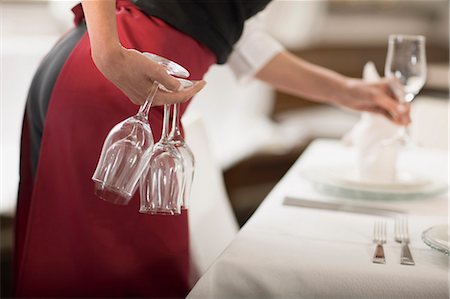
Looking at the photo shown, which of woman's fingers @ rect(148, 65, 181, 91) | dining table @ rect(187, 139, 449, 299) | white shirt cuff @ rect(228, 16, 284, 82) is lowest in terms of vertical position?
dining table @ rect(187, 139, 449, 299)

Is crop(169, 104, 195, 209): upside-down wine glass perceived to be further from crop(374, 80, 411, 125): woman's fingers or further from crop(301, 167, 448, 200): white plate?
crop(374, 80, 411, 125): woman's fingers

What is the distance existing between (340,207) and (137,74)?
1.67 feet

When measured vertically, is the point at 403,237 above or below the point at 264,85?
below

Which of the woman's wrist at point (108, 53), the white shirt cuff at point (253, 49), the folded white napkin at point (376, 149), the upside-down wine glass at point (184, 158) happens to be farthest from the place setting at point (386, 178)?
the woman's wrist at point (108, 53)

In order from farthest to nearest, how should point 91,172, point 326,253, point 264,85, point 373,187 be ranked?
point 264,85 → point 373,187 → point 91,172 → point 326,253

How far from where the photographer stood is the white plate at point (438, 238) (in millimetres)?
1011

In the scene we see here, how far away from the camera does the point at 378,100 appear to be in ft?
5.08

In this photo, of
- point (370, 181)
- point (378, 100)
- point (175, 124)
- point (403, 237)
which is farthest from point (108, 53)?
point (378, 100)

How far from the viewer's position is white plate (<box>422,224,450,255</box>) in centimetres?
101

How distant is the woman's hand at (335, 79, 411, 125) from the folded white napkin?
0.05 ft

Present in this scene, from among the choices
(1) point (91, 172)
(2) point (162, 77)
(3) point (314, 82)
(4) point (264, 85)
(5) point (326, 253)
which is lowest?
(5) point (326, 253)

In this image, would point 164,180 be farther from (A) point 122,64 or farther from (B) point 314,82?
(B) point 314,82

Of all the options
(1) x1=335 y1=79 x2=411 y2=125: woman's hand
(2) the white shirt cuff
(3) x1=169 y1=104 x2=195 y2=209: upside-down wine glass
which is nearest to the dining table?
(3) x1=169 y1=104 x2=195 y2=209: upside-down wine glass

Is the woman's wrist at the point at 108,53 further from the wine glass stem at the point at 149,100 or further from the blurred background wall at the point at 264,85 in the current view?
the blurred background wall at the point at 264,85
